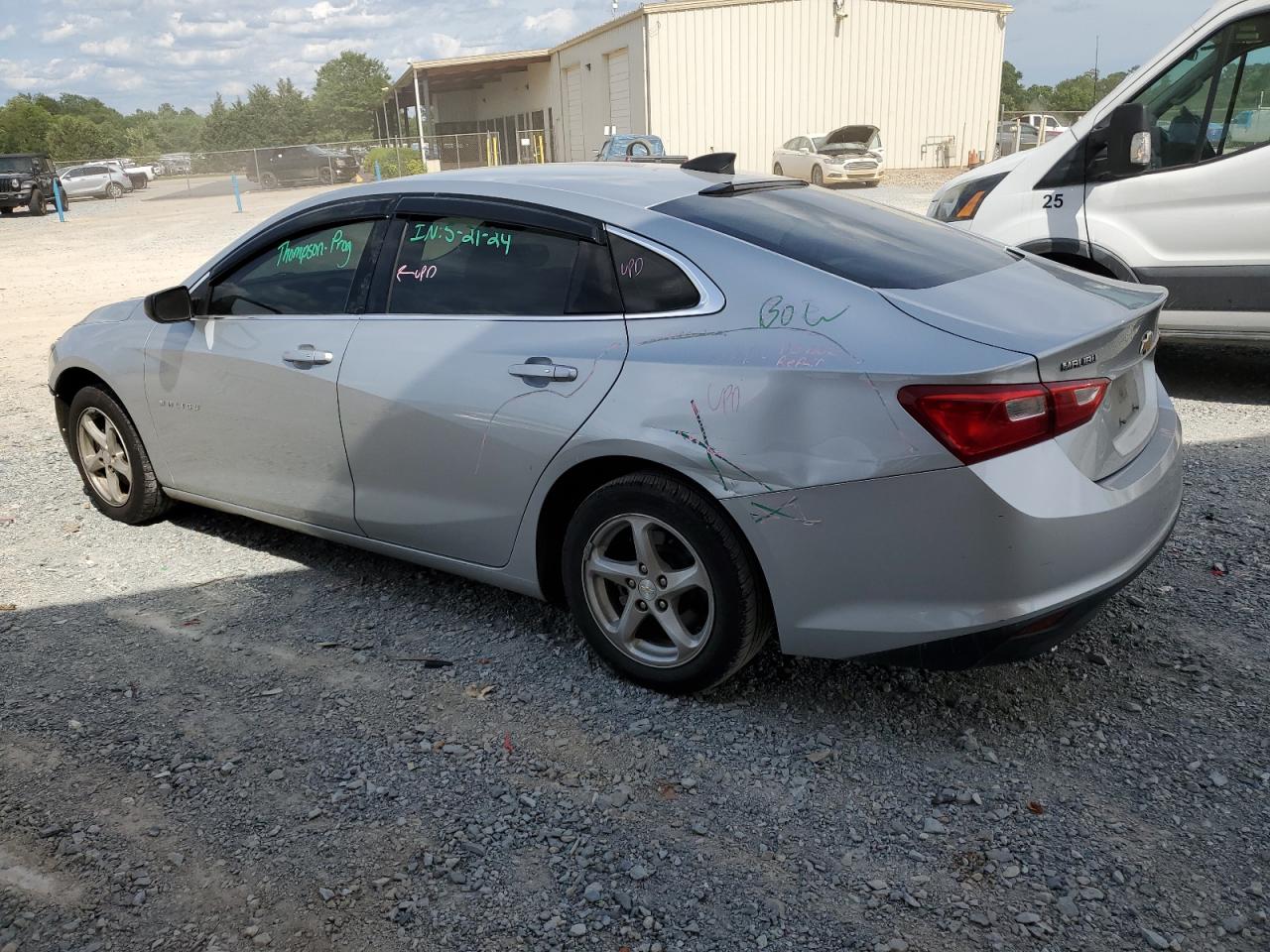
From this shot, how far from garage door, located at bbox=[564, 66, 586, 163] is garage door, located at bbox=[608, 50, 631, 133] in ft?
12.2

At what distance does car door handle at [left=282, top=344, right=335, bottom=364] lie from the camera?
4.00 metres

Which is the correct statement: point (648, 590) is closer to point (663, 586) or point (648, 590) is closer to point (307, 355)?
point (663, 586)

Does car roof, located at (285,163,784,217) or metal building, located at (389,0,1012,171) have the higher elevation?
metal building, located at (389,0,1012,171)

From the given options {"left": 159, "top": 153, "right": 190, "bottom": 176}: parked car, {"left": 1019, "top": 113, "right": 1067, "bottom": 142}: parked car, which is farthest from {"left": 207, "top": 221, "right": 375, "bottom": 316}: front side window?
{"left": 159, "top": 153, "right": 190, "bottom": 176}: parked car

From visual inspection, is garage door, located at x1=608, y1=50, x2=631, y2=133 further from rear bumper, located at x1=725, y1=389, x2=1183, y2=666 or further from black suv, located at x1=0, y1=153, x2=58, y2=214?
rear bumper, located at x1=725, y1=389, x2=1183, y2=666

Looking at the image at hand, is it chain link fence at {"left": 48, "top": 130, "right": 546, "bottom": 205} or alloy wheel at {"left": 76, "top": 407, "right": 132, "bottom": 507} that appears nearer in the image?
alloy wheel at {"left": 76, "top": 407, "right": 132, "bottom": 507}

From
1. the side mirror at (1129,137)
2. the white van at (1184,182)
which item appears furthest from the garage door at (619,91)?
the side mirror at (1129,137)

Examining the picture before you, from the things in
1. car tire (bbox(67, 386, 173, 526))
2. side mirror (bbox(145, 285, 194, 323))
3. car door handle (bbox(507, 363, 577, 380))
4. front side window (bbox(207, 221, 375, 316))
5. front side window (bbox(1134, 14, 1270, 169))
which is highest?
front side window (bbox(1134, 14, 1270, 169))

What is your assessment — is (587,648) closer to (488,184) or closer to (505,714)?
(505,714)

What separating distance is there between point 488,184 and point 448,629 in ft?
5.37

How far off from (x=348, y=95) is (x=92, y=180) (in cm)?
7485

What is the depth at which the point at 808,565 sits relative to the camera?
2982 mm

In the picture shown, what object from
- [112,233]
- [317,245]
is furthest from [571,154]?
[317,245]

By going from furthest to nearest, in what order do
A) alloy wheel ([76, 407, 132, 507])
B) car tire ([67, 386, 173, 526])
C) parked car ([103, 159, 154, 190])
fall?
1. parked car ([103, 159, 154, 190])
2. alloy wheel ([76, 407, 132, 507])
3. car tire ([67, 386, 173, 526])
